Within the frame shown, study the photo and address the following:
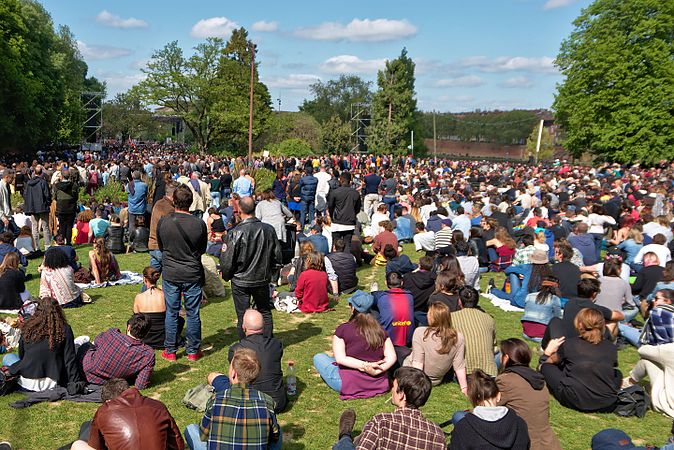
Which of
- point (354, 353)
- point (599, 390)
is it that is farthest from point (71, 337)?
point (599, 390)

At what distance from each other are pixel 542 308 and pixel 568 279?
118cm

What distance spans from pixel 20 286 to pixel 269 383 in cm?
534

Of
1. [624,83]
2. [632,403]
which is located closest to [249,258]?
[632,403]

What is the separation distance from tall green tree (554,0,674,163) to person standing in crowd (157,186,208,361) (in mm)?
38584

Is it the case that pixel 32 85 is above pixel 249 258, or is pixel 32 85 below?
above

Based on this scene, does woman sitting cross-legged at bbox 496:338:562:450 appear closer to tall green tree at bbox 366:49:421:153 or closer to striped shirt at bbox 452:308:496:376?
striped shirt at bbox 452:308:496:376

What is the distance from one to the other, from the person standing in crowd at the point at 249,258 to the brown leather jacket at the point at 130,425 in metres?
2.65

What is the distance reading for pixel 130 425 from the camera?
3576mm

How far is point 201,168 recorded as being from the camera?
24188 millimetres

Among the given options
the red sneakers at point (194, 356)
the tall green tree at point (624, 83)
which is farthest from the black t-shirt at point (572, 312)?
the tall green tree at point (624, 83)

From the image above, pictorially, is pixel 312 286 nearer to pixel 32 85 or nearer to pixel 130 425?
pixel 130 425

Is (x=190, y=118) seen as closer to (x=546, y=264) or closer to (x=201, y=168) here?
(x=201, y=168)

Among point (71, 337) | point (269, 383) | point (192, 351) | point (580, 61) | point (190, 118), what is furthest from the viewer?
point (190, 118)

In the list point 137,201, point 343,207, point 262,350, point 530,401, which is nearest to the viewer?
point 530,401
